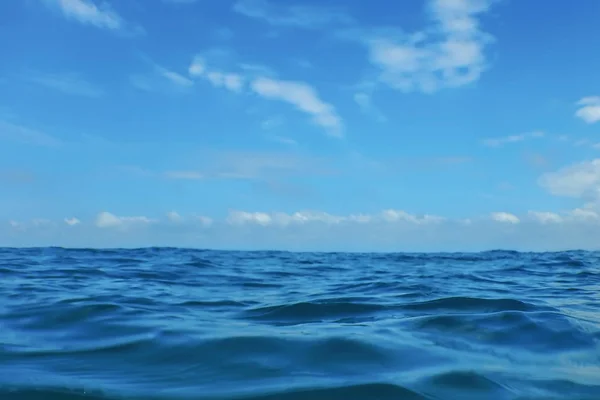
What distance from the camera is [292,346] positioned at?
6.55 metres

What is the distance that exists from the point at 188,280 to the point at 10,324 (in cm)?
856

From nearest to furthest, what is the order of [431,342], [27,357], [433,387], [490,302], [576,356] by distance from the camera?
[433,387] < [27,357] < [576,356] < [431,342] < [490,302]

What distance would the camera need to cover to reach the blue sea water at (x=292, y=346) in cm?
494

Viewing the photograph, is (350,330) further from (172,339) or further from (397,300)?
(397,300)

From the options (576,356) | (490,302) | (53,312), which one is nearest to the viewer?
(576,356)

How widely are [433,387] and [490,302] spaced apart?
6747mm

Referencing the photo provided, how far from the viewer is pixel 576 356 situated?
6551mm

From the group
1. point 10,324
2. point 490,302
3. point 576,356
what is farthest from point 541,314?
point 10,324

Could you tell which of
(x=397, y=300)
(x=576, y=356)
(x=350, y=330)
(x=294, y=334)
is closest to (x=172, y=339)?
(x=294, y=334)

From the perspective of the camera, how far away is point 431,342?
7.10 meters

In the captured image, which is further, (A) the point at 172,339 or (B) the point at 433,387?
(A) the point at 172,339

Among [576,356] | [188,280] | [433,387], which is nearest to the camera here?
[433,387]

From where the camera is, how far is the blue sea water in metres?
4.94

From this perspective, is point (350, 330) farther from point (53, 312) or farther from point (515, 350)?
point (53, 312)
